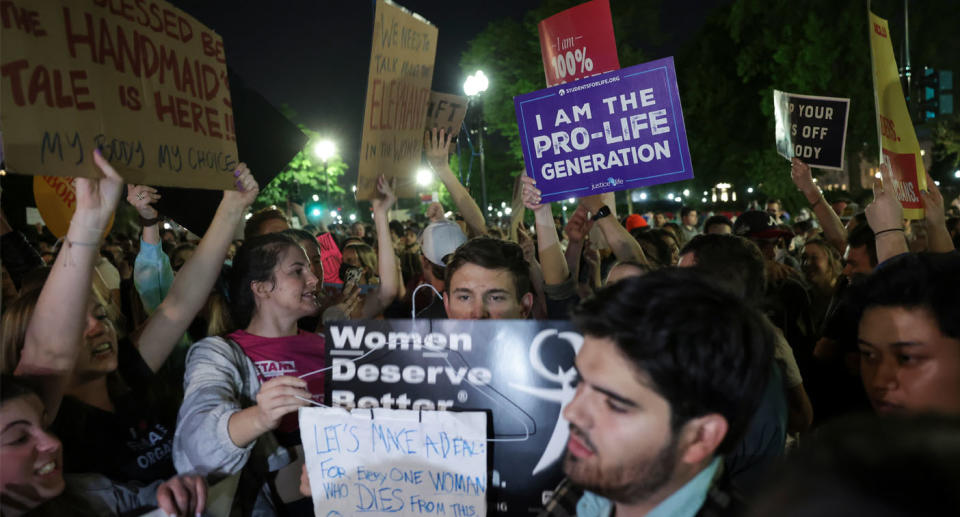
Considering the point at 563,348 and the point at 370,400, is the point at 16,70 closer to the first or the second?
the point at 370,400

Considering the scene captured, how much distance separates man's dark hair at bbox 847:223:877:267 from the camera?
471 centimetres

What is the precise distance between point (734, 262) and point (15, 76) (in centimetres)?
314

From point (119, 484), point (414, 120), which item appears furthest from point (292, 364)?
point (414, 120)

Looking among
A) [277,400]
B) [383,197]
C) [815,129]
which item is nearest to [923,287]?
[277,400]

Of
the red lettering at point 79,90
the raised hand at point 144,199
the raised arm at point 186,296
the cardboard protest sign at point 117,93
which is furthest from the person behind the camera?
the raised hand at point 144,199

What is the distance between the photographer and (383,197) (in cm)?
453

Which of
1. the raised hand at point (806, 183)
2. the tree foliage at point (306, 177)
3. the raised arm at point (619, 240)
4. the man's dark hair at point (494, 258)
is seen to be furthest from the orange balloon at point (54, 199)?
the tree foliage at point (306, 177)

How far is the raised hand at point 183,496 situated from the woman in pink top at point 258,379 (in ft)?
0.55

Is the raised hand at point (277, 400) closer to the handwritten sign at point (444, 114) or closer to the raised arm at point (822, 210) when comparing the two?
the handwritten sign at point (444, 114)

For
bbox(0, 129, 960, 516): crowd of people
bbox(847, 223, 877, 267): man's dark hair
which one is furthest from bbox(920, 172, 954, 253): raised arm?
bbox(0, 129, 960, 516): crowd of people

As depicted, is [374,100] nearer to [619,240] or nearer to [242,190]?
[242,190]

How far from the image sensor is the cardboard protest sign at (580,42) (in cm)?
555

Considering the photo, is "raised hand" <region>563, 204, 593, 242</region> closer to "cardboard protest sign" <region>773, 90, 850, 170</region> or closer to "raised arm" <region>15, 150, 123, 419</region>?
"cardboard protest sign" <region>773, 90, 850, 170</region>

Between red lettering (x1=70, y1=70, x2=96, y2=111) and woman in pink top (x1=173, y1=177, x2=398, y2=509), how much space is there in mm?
966
